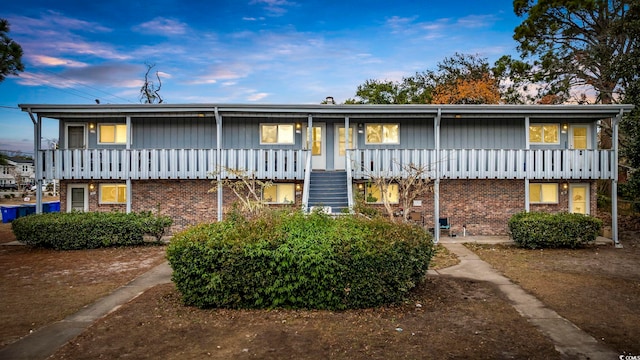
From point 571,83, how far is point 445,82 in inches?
403

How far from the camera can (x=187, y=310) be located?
7551 millimetres

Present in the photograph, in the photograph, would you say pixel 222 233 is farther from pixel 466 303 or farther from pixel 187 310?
pixel 466 303

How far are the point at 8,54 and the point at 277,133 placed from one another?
10.8 metres

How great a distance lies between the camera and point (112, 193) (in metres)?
18.3

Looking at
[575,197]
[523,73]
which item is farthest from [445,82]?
[575,197]

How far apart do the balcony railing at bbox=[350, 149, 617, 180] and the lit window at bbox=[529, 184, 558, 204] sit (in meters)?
1.67

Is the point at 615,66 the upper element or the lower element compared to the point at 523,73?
lower

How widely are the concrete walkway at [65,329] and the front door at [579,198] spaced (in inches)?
683

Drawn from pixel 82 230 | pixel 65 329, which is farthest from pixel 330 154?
pixel 65 329

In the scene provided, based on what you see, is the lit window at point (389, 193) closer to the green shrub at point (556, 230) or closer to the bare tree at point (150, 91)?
the green shrub at point (556, 230)

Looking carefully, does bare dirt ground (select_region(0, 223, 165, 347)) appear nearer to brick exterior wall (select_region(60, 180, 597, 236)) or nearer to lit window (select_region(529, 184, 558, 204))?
brick exterior wall (select_region(60, 180, 597, 236))

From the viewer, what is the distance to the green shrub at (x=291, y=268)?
7243 millimetres

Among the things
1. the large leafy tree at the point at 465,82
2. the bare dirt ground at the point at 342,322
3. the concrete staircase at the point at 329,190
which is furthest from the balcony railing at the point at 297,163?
the large leafy tree at the point at 465,82

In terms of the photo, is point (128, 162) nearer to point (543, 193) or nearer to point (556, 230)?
point (556, 230)
